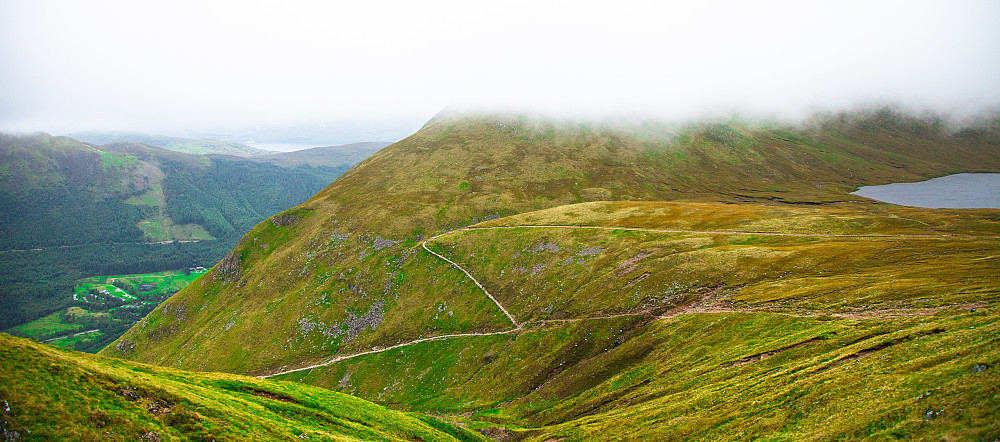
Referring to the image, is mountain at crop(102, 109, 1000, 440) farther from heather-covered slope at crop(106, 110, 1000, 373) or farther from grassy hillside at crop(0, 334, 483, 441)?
grassy hillside at crop(0, 334, 483, 441)

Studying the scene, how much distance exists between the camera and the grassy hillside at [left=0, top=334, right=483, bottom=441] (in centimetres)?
2134

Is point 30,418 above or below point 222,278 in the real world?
above

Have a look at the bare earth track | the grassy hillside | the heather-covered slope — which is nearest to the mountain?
the bare earth track

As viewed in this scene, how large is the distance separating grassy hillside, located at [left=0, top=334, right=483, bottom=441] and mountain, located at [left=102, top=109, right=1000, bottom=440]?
26.8 metres

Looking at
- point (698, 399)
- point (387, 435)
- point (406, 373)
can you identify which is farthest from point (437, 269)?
point (698, 399)

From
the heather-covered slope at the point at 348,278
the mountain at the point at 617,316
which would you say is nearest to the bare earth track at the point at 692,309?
the mountain at the point at 617,316

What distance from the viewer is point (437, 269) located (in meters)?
117

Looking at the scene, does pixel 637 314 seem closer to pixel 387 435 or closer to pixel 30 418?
pixel 387 435

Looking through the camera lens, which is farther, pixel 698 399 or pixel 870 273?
pixel 870 273

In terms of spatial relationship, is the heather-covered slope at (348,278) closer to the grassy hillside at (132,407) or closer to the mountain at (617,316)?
the mountain at (617,316)

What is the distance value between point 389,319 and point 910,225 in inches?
4633

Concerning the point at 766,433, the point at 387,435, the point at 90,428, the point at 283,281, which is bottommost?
the point at 283,281

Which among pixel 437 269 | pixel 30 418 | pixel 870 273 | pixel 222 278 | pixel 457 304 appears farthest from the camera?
pixel 222 278

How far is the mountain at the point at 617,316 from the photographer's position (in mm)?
27328
